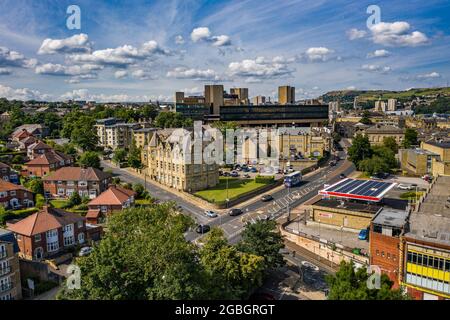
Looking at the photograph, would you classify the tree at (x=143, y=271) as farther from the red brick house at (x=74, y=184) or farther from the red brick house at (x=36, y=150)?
the red brick house at (x=36, y=150)

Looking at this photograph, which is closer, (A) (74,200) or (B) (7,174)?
(A) (74,200)

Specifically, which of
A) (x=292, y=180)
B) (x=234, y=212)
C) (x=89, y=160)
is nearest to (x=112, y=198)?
(x=234, y=212)

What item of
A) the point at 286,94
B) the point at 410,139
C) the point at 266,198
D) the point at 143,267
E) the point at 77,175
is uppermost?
the point at 286,94

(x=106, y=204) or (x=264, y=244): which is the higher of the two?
(x=106, y=204)

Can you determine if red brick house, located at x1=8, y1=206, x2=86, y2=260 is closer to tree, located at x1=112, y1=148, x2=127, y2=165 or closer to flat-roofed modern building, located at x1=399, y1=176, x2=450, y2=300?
flat-roofed modern building, located at x1=399, y1=176, x2=450, y2=300

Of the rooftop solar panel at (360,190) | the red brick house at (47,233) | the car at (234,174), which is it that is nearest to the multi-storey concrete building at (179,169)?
the car at (234,174)

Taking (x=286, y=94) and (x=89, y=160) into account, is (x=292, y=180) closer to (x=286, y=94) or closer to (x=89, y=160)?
(x=89, y=160)

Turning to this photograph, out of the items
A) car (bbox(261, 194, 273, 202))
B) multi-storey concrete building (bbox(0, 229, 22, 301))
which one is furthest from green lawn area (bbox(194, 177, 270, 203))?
multi-storey concrete building (bbox(0, 229, 22, 301))
